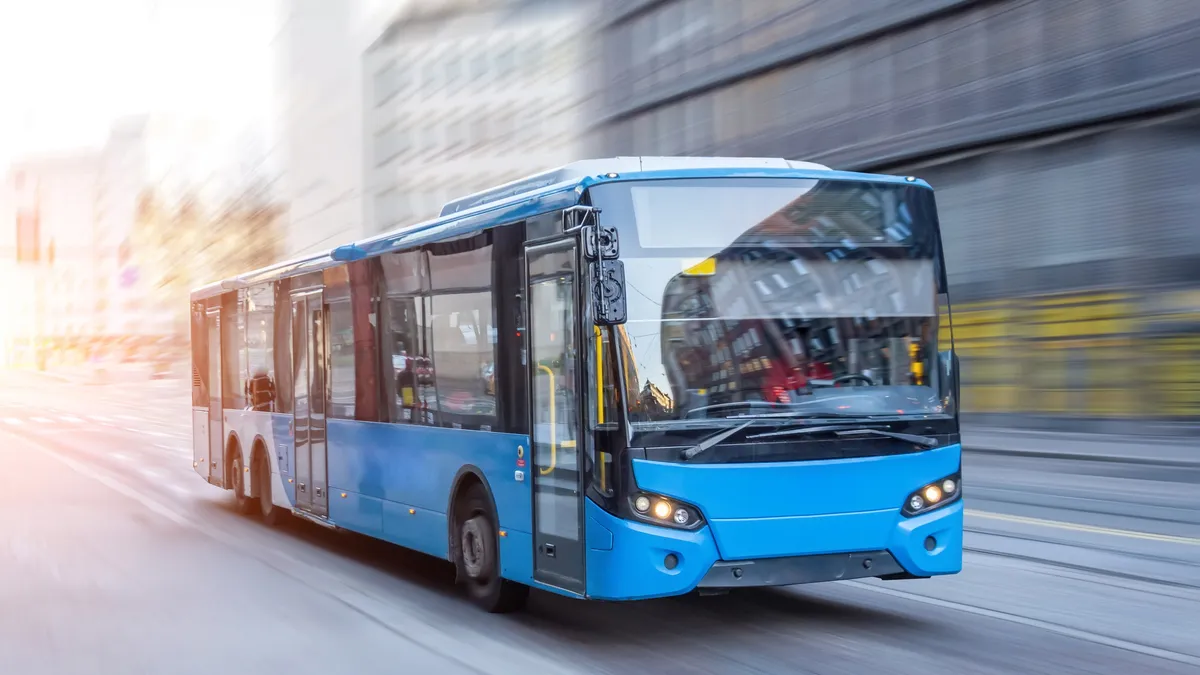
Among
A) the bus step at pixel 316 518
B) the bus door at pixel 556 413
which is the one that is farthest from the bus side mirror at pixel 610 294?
the bus step at pixel 316 518

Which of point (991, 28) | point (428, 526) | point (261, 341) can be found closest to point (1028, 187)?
point (991, 28)

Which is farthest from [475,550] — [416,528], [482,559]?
[416,528]

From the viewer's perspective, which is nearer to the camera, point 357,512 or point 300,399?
point 357,512

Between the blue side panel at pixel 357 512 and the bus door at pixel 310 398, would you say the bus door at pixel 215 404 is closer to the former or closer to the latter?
the bus door at pixel 310 398

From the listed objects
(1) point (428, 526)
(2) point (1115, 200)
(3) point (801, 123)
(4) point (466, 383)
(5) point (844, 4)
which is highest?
(5) point (844, 4)

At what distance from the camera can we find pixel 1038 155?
2577 cm

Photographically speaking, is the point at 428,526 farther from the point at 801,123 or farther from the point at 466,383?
the point at 801,123

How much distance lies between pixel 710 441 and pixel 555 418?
41.3 inches

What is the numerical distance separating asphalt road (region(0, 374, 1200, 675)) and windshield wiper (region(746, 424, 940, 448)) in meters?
1.04

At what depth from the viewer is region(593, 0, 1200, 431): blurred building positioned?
76.3 ft

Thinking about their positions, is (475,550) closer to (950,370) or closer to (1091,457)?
(950,370)

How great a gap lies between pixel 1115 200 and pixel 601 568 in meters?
19.4

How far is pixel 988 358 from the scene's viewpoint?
27.5 metres

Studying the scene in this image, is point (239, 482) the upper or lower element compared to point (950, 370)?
lower
